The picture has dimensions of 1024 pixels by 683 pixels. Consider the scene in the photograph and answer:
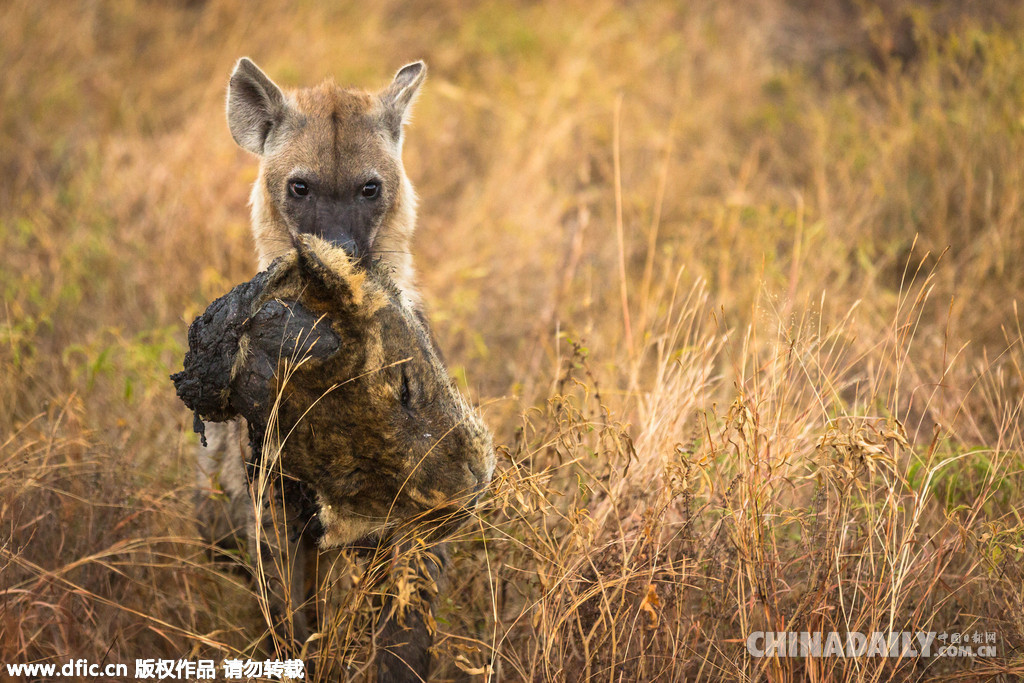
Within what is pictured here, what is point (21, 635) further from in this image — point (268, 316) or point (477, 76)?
point (477, 76)

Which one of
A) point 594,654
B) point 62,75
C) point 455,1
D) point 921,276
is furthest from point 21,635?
point 455,1

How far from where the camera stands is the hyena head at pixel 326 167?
3.57 meters

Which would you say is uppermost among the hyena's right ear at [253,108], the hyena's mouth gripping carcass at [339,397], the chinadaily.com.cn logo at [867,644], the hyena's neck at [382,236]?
the hyena's right ear at [253,108]

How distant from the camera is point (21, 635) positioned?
257cm

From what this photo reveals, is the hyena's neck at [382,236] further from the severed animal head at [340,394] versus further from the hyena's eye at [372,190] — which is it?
the severed animal head at [340,394]

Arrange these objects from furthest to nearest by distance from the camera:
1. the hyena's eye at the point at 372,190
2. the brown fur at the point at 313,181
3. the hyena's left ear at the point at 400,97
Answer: the hyena's left ear at the point at 400,97 → the hyena's eye at the point at 372,190 → the brown fur at the point at 313,181

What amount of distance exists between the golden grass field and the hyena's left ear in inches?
Answer: 43.2

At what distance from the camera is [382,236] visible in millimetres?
3668

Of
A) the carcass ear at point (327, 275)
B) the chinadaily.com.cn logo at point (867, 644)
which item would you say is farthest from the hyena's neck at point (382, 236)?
the chinadaily.com.cn logo at point (867, 644)

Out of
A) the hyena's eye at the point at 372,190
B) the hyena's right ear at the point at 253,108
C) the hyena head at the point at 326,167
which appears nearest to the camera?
the hyena head at the point at 326,167

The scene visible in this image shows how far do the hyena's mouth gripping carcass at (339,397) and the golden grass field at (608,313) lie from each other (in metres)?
0.20

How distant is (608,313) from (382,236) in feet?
5.69

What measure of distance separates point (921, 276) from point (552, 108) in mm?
3071

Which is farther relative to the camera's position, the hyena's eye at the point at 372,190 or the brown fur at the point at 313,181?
the hyena's eye at the point at 372,190
